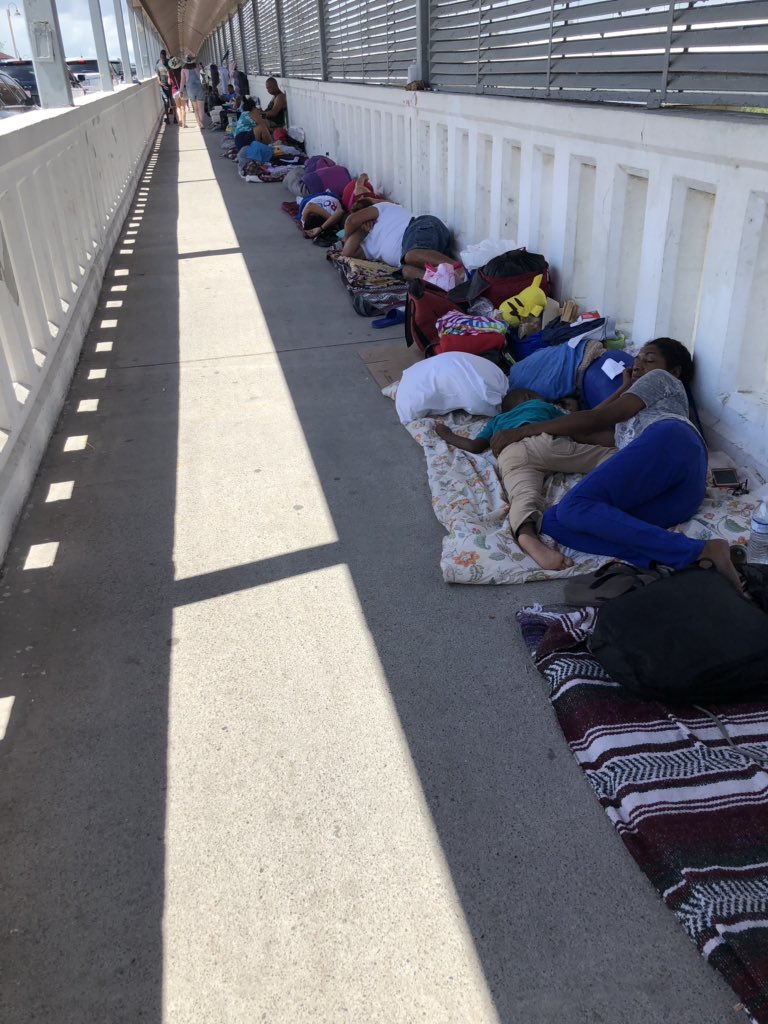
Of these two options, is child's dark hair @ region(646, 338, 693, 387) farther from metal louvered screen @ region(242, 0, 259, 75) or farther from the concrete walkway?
metal louvered screen @ region(242, 0, 259, 75)

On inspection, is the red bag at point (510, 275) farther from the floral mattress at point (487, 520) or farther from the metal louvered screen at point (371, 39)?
the metal louvered screen at point (371, 39)

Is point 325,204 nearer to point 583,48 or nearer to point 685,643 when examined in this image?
point 583,48

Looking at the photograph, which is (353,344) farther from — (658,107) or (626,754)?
(626,754)

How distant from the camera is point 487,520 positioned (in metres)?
3.51

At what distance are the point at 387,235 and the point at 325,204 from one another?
203cm

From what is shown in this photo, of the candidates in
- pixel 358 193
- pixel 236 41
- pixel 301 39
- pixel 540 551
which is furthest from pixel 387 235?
pixel 236 41

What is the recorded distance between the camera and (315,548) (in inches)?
134

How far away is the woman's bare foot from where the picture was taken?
318 centimetres

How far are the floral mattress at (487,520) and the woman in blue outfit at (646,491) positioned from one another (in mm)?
114

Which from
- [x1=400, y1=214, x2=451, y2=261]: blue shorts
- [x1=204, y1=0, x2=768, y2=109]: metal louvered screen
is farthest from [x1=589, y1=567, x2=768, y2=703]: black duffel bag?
[x1=400, y1=214, x2=451, y2=261]: blue shorts

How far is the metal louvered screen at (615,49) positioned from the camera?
137 inches

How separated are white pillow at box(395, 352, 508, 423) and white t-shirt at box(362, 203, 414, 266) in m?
3.35

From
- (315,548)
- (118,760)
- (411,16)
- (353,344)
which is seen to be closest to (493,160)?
(353,344)

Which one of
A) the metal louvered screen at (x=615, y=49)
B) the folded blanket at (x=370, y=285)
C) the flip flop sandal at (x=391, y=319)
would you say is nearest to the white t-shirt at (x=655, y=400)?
the metal louvered screen at (x=615, y=49)
